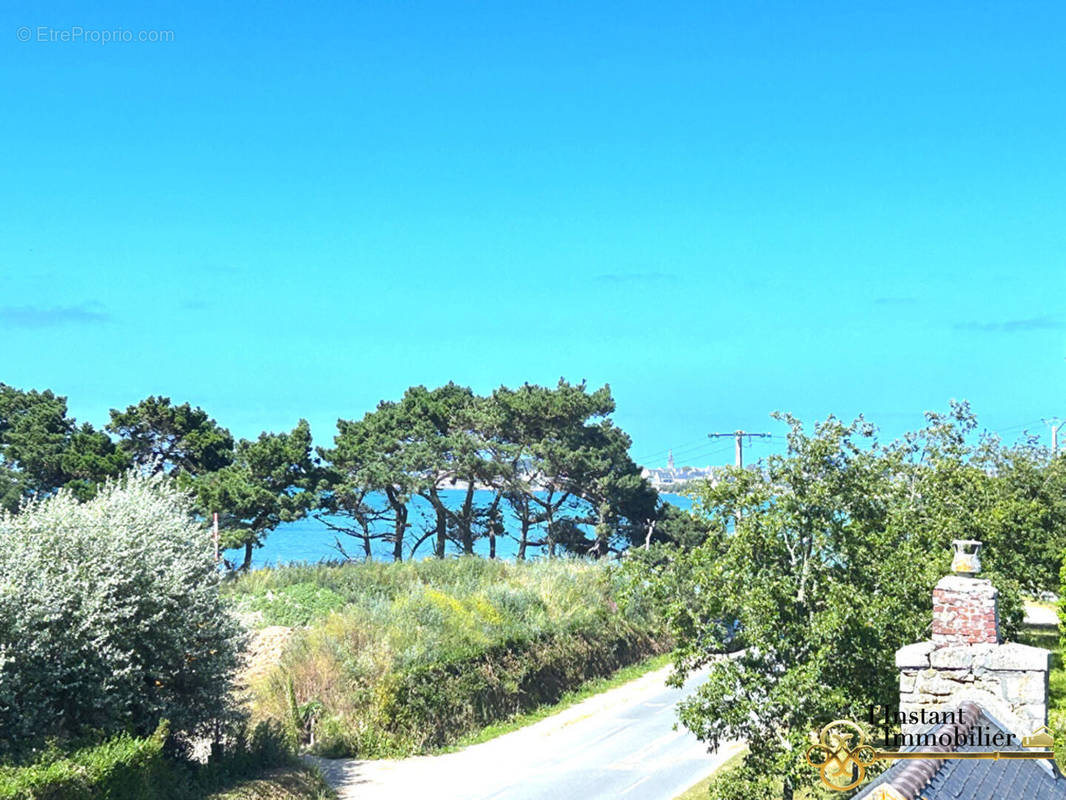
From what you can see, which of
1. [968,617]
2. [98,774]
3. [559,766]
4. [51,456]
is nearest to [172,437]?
[51,456]

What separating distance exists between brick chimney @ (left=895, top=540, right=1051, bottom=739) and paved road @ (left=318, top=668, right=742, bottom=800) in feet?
38.9

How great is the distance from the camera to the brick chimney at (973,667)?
31.8 ft

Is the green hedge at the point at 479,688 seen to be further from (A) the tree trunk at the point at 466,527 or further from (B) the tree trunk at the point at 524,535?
(A) the tree trunk at the point at 466,527

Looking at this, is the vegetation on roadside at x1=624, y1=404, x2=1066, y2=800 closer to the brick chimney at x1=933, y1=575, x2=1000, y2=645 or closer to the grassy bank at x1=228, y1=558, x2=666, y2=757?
the brick chimney at x1=933, y1=575, x2=1000, y2=645

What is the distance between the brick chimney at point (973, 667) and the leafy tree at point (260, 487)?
34.4 m

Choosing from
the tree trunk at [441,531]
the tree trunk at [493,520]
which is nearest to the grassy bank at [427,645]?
the tree trunk at [441,531]

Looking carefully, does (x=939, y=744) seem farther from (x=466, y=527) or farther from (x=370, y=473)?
(x=466, y=527)

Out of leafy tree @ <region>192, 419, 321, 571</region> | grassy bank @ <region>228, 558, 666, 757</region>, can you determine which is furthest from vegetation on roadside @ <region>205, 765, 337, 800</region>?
leafy tree @ <region>192, 419, 321, 571</region>

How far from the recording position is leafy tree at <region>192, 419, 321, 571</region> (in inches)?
1694

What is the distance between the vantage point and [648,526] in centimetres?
5316

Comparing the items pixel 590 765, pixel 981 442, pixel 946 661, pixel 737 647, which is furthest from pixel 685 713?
pixel 981 442

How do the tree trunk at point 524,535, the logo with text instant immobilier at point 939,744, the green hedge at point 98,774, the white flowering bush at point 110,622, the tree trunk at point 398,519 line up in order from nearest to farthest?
the logo with text instant immobilier at point 939,744
the green hedge at point 98,774
the white flowering bush at point 110,622
the tree trunk at point 398,519
the tree trunk at point 524,535

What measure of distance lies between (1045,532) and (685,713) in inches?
852

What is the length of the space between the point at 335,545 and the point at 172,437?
11.3 m
